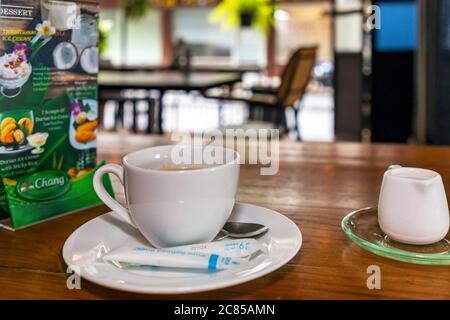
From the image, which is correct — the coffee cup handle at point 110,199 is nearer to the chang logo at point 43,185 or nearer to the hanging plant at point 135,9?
the chang logo at point 43,185

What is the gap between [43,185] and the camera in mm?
557

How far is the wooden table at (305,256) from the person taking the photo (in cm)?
39

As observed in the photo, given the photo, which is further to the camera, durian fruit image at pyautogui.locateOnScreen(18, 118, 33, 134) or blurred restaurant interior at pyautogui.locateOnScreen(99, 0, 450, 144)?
blurred restaurant interior at pyautogui.locateOnScreen(99, 0, 450, 144)

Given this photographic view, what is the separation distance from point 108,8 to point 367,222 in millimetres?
9811

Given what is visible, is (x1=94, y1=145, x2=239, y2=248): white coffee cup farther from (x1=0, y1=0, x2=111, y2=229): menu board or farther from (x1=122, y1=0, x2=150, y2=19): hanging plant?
(x1=122, y1=0, x2=150, y2=19): hanging plant

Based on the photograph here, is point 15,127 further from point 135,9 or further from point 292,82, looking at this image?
point 135,9

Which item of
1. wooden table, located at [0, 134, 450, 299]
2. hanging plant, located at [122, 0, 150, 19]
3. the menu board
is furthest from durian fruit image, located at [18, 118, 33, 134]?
hanging plant, located at [122, 0, 150, 19]

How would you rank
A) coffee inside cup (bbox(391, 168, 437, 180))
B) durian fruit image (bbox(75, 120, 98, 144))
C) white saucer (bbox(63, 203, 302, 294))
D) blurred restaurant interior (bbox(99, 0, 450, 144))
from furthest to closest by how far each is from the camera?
1. blurred restaurant interior (bbox(99, 0, 450, 144))
2. durian fruit image (bbox(75, 120, 98, 144))
3. coffee inside cup (bbox(391, 168, 437, 180))
4. white saucer (bbox(63, 203, 302, 294))

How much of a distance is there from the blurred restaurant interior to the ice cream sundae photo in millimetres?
1982

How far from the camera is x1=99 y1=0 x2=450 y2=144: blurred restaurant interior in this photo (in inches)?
117

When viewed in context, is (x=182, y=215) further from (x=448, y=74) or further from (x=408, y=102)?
(x=408, y=102)

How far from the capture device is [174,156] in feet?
1.77

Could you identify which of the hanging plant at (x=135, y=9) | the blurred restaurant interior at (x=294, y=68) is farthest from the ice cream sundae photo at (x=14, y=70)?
the hanging plant at (x=135, y=9)

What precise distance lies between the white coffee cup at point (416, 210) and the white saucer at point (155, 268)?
0.32 ft
